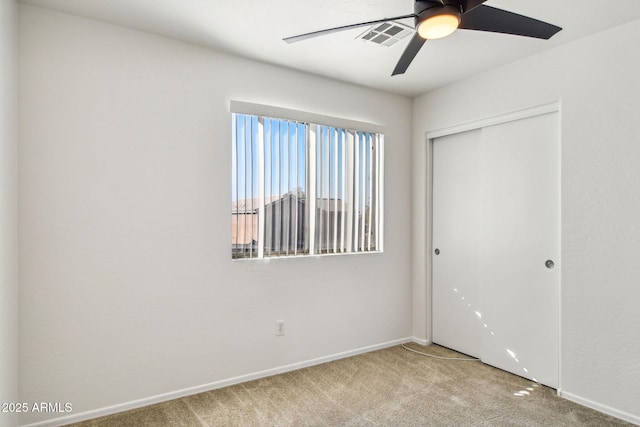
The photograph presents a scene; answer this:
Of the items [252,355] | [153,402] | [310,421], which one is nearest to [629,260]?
[310,421]

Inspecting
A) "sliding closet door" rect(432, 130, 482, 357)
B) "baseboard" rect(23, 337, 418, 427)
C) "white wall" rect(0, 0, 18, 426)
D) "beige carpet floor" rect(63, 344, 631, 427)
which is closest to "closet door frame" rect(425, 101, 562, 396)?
"sliding closet door" rect(432, 130, 482, 357)

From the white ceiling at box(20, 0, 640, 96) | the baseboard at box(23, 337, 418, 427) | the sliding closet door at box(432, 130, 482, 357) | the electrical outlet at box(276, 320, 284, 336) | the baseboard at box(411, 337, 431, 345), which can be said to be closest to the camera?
the white ceiling at box(20, 0, 640, 96)

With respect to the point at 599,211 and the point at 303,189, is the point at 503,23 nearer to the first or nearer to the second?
the point at 599,211

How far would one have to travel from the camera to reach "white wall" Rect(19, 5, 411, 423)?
2277 mm

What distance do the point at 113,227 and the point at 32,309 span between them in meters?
0.64

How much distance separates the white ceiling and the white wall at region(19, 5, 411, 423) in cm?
16

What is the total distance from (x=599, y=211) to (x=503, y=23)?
154 centimetres

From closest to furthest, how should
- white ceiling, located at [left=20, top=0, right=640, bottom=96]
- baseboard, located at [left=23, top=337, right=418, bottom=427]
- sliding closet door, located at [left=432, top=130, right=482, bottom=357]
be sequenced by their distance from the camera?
white ceiling, located at [left=20, top=0, right=640, bottom=96] → baseboard, located at [left=23, top=337, right=418, bottom=427] → sliding closet door, located at [left=432, top=130, right=482, bottom=357]

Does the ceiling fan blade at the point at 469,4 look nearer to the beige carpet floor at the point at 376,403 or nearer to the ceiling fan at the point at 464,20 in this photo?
the ceiling fan at the point at 464,20

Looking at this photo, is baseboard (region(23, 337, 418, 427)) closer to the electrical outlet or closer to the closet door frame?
the electrical outlet

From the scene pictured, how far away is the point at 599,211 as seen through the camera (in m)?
2.54

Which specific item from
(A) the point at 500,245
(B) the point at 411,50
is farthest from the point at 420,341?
(B) the point at 411,50

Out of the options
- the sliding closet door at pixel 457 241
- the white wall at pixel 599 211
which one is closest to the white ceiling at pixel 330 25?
the white wall at pixel 599 211

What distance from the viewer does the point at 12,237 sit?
210 centimetres
